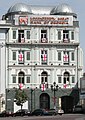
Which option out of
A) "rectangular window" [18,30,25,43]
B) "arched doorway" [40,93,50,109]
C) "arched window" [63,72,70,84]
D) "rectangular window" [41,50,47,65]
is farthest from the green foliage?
"rectangular window" [18,30,25,43]

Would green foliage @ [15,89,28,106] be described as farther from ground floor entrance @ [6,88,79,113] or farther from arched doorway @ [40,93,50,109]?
arched doorway @ [40,93,50,109]

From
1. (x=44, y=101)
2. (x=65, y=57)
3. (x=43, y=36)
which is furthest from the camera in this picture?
(x=43, y=36)

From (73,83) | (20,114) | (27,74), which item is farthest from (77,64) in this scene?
(20,114)

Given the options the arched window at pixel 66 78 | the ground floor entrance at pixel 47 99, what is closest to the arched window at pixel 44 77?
the ground floor entrance at pixel 47 99

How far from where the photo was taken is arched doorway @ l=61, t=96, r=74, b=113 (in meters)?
95.6

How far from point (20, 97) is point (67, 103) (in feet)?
41.3

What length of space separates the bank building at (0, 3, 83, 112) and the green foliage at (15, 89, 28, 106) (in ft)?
7.98

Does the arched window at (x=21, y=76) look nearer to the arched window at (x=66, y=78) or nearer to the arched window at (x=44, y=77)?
the arched window at (x=44, y=77)

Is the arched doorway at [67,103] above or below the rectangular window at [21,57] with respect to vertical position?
below

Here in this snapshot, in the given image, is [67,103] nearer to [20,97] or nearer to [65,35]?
[20,97]

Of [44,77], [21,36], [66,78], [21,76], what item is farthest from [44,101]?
[21,36]

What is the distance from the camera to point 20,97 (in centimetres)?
8794

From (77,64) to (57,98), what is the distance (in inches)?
314

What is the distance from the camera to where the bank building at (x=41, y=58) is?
93.2 meters
